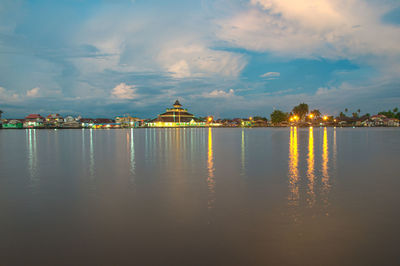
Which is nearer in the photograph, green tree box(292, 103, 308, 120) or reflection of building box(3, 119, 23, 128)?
reflection of building box(3, 119, 23, 128)

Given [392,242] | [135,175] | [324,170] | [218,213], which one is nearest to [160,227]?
[218,213]

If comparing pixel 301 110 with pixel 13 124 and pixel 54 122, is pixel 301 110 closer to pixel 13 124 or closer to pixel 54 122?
pixel 54 122

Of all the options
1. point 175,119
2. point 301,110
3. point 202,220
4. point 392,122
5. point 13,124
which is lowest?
point 202,220

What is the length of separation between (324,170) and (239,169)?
574 cm

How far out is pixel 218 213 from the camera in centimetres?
936

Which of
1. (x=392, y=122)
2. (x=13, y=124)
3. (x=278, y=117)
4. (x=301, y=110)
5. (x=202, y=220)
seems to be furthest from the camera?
(x=278, y=117)

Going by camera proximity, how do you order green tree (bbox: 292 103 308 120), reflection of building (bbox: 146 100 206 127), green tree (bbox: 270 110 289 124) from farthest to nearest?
1. green tree (bbox: 270 110 289 124)
2. green tree (bbox: 292 103 308 120)
3. reflection of building (bbox: 146 100 206 127)

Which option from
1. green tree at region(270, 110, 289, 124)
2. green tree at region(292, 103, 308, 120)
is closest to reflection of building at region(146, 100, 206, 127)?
green tree at region(270, 110, 289, 124)

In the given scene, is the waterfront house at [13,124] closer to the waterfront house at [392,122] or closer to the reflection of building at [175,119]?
Answer: the reflection of building at [175,119]

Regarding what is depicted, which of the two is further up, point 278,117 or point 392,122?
point 278,117

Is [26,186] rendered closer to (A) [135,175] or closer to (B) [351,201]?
(A) [135,175]

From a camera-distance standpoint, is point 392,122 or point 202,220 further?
point 392,122

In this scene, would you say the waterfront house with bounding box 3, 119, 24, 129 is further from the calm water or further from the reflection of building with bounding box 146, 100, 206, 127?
the calm water

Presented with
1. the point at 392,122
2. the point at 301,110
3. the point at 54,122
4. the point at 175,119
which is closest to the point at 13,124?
the point at 54,122
